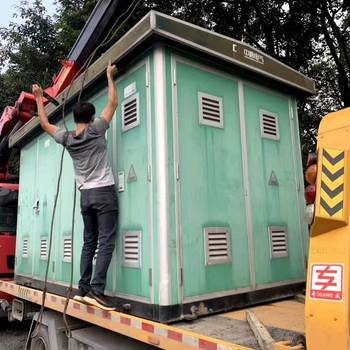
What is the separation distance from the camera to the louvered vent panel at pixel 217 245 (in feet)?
11.2

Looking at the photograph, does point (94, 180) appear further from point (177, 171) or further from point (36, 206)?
point (36, 206)

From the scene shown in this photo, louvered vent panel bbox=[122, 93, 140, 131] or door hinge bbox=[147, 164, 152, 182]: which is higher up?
louvered vent panel bbox=[122, 93, 140, 131]

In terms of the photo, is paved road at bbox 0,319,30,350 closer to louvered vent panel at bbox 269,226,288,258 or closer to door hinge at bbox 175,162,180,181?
louvered vent panel at bbox 269,226,288,258

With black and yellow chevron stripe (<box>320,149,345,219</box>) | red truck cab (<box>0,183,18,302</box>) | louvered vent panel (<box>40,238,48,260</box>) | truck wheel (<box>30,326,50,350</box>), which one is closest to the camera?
black and yellow chevron stripe (<box>320,149,345,219</box>)

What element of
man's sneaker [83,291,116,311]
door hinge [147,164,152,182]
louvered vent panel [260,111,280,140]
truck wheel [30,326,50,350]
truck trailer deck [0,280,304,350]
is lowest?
truck wheel [30,326,50,350]

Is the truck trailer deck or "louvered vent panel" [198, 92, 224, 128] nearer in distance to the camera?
the truck trailer deck

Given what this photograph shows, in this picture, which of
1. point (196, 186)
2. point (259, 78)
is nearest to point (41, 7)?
point (259, 78)

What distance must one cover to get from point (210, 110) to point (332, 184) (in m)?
1.86

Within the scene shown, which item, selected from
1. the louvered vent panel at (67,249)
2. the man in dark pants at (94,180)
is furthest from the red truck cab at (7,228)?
the man in dark pants at (94,180)

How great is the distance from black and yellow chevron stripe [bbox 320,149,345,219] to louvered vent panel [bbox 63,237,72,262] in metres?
3.16

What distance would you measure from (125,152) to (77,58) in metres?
2.49

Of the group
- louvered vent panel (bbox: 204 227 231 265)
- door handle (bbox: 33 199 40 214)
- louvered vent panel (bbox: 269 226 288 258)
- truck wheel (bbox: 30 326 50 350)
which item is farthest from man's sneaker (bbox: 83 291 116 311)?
door handle (bbox: 33 199 40 214)

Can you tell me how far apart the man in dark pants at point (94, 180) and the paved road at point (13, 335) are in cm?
353

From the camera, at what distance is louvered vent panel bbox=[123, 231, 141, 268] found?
343cm
